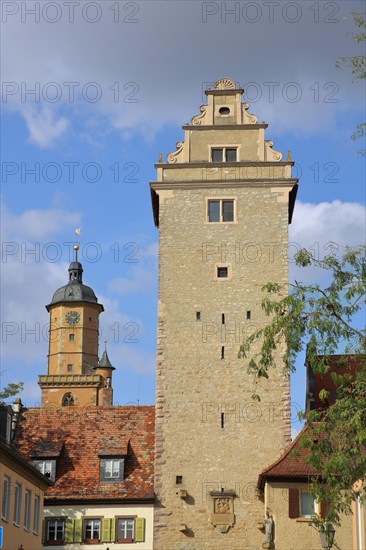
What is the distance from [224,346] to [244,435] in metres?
3.19

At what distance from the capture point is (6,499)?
29500 millimetres

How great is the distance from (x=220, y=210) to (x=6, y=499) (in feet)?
46.0

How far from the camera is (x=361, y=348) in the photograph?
69.5ft

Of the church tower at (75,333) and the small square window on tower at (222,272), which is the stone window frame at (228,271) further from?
the church tower at (75,333)

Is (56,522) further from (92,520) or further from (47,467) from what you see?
(47,467)

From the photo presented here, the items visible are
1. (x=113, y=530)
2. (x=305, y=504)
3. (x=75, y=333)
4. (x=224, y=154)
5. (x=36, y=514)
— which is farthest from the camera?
(x=75, y=333)

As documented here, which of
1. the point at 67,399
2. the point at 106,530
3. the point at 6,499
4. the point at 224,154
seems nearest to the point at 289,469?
the point at 106,530

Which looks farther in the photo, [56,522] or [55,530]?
[56,522]

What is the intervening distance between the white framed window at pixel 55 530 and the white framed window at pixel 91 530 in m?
0.76

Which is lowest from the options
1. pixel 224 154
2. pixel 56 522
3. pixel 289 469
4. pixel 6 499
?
pixel 56 522

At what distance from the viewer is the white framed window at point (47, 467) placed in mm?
37719

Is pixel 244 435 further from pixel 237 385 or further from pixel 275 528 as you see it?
pixel 275 528

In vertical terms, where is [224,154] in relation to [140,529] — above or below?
above

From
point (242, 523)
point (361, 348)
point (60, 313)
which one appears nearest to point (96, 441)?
point (242, 523)
